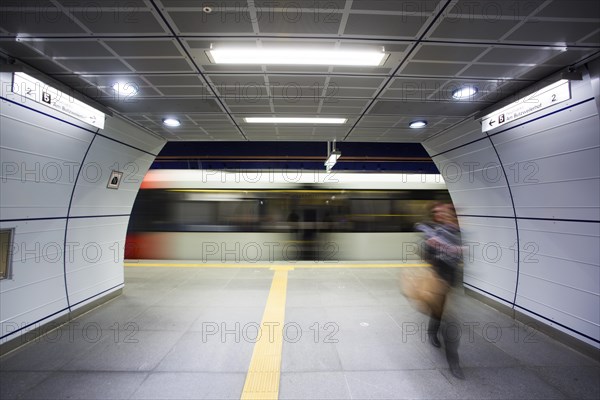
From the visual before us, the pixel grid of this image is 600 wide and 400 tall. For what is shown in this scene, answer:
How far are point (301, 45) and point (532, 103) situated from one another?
99.6 inches

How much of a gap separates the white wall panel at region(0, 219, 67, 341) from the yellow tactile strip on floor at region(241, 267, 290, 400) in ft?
9.16

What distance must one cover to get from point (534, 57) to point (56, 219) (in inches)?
226

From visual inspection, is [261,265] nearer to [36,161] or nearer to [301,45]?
[36,161]

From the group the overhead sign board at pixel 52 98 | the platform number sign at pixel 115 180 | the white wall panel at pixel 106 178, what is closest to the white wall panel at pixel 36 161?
the white wall panel at pixel 106 178

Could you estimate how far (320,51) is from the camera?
2303 millimetres

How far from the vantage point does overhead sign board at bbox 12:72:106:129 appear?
8.11 ft

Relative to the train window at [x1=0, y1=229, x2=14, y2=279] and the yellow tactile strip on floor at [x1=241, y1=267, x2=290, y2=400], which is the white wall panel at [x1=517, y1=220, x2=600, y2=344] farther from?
the train window at [x1=0, y1=229, x2=14, y2=279]

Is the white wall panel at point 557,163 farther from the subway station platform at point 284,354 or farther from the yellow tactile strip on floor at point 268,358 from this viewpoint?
the yellow tactile strip on floor at point 268,358

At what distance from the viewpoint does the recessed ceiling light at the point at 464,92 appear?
9.78 ft

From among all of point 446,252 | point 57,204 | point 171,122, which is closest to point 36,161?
point 57,204

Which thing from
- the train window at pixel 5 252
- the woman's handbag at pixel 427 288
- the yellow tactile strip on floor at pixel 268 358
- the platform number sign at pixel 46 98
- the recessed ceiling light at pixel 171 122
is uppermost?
the recessed ceiling light at pixel 171 122

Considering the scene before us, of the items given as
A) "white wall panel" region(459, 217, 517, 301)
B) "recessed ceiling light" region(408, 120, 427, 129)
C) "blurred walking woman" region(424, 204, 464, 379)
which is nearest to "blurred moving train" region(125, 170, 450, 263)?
"white wall panel" region(459, 217, 517, 301)

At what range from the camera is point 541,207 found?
347 centimetres

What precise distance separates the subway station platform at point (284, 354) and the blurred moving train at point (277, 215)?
9.21ft
